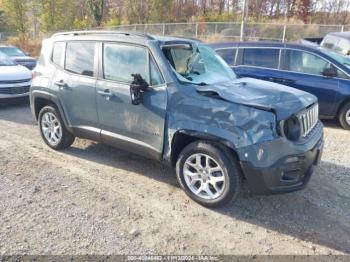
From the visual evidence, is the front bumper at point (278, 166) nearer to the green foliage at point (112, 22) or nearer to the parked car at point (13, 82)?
the parked car at point (13, 82)

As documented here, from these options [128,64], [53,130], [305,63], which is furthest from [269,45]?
[53,130]

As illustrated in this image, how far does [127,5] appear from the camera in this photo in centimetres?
3534

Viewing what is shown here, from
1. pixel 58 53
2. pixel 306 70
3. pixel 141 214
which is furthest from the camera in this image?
pixel 306 70

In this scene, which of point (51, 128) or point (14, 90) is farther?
point (14, 90)

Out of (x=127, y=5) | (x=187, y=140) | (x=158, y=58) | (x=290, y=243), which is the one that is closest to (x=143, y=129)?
(x=187, y=140)

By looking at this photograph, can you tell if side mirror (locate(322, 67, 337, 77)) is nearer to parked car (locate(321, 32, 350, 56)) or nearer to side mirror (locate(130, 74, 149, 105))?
parked car (locate(321, 32, 350, 56))

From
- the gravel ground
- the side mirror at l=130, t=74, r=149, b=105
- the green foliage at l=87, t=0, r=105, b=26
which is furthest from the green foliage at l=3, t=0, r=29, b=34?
the side mirror at l=130, t=74, r=149, b=105

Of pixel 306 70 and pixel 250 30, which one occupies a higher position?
pixel 250 30

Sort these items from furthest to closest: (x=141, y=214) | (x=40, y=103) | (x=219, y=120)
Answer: (x=40, y=103) → (x=141, y=214) → (x=219, y=120)

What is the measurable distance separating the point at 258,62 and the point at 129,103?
4260 millimetres

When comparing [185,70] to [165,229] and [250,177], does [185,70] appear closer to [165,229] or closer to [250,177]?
[250,177]

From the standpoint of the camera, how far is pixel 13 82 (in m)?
8.30

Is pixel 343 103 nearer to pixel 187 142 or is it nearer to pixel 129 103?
pixel 187 142

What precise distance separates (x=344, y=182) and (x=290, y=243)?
1.79 metres
